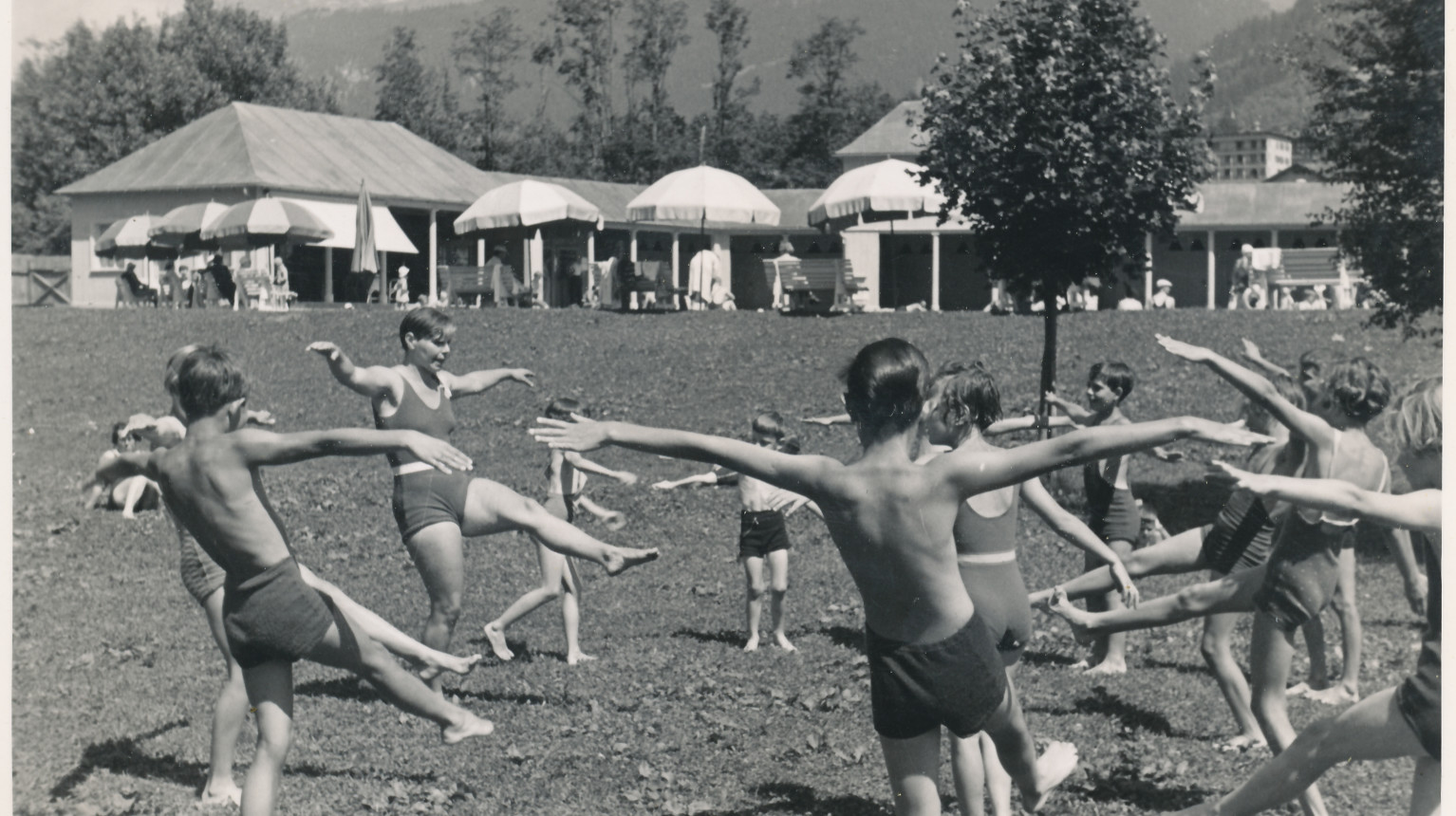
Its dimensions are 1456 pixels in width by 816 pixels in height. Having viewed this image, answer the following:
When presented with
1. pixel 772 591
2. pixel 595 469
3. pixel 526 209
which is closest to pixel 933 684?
pixel 772 591

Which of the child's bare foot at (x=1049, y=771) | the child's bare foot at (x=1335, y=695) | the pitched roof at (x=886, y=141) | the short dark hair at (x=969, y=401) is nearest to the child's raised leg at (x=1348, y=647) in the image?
the child's bare foot at (x=1335, y=695)

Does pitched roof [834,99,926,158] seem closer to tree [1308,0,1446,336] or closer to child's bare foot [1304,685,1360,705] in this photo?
tree [1308,0,1446,336]

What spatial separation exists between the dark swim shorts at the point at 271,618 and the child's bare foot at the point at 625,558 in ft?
3.70

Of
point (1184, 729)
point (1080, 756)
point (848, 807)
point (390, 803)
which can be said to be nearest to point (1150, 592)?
point (1184, 729)

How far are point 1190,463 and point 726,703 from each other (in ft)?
34.3

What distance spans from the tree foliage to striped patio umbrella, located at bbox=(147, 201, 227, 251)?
48.3 ft

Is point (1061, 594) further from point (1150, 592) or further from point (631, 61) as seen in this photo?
point (631, 61)

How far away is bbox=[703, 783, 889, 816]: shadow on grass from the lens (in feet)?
18.1

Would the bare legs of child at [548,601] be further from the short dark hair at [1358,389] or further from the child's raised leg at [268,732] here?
the short dark hair at [1358,389]

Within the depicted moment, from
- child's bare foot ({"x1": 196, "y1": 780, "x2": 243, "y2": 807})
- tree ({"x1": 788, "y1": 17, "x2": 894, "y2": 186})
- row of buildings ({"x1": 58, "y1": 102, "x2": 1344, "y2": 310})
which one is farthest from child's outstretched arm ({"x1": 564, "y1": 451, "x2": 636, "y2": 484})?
tree ({"x1": 788, "y1": 17, "x2": 894, "y2": 186})

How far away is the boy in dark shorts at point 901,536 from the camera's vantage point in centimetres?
404

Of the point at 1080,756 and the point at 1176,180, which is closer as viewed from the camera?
the point at 1080,756

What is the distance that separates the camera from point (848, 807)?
556 cm

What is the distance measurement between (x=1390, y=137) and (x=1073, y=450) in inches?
380
